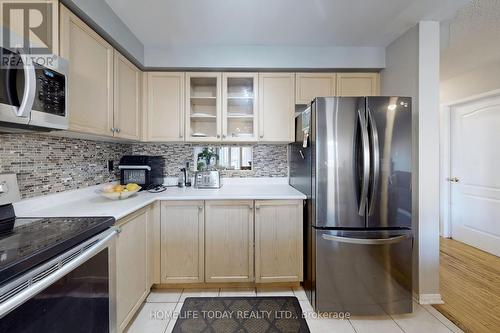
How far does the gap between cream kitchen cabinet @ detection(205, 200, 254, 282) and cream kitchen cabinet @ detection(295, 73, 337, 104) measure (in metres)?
1.26

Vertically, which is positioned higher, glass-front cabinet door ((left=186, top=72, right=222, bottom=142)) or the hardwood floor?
glass-front cabinet door ((left=186, top=72, right=222, bottom=142))

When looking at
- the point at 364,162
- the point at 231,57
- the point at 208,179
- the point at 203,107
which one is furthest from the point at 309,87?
the point at 208,179

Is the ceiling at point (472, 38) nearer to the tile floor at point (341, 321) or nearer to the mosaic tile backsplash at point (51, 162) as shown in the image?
the tile floor at point (341, 321)

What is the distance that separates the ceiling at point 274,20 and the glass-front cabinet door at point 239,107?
0.36m

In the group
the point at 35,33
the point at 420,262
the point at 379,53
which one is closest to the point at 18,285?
the point at 35,33

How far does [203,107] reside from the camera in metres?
2.57

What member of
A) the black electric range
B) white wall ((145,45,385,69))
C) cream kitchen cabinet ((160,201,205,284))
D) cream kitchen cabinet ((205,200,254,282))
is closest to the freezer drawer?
cream kitchen cabinet ((205,200,254,282))

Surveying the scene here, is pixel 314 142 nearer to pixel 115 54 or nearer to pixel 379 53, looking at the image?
pixel 379 53

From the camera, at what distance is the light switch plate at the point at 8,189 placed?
46.3 inches

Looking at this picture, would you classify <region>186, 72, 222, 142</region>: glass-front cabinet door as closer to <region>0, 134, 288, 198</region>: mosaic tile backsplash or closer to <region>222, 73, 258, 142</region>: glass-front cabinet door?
<region>222, 73, 258, 142</region>: glass-front cabinet door

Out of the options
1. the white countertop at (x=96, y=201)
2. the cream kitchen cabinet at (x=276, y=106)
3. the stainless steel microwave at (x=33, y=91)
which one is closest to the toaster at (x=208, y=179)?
the white countertop at (x=96, y=201)

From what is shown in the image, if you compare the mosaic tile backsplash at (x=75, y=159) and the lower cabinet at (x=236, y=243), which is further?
A: the lower cabinet at (x=236, y=243)

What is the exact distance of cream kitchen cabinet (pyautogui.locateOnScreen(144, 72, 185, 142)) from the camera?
232cm

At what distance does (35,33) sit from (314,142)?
5.90 feet
